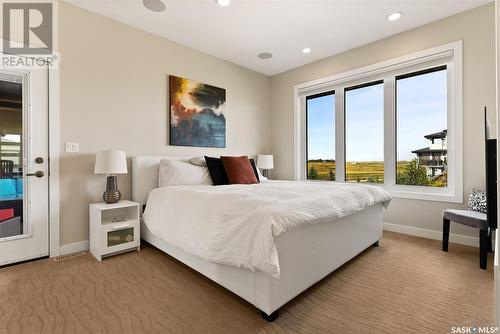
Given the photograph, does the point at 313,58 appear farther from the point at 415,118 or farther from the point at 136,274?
the point at 136,274

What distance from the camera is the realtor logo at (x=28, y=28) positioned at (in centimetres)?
226

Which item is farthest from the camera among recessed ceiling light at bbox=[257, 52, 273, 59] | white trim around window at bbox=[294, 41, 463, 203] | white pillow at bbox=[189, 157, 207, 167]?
recessed ceiling light at bbox=[257, 52, 273, 59]

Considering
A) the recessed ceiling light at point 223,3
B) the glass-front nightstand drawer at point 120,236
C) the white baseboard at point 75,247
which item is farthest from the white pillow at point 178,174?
the recessed ceiling light at point 223,3

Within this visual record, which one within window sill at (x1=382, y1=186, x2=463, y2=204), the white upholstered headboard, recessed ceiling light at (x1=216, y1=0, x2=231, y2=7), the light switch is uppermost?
recessed ceiling light at (x1=216, y1=0, x2=231, y2=7)

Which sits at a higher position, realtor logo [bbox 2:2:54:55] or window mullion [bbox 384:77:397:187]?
realtor logo [bbox 2:2:54:55]

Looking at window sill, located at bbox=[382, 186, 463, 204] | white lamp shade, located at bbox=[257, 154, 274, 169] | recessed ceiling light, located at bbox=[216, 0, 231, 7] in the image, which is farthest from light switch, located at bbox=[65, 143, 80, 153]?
window sill, located at bbox=[382, 186, 463, 204]

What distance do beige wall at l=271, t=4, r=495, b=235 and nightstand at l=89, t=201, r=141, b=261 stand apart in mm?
3414

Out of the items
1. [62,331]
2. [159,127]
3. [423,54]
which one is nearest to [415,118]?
[423,54]

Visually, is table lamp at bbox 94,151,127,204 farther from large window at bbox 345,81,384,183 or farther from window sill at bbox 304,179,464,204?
window sill at bbox 304,179,464,204

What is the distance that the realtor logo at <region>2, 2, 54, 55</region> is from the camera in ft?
7.41

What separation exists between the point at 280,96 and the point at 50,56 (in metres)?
3.56

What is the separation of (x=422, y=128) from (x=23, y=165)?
4.74m

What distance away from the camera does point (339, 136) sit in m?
4.02

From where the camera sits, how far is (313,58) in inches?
158
